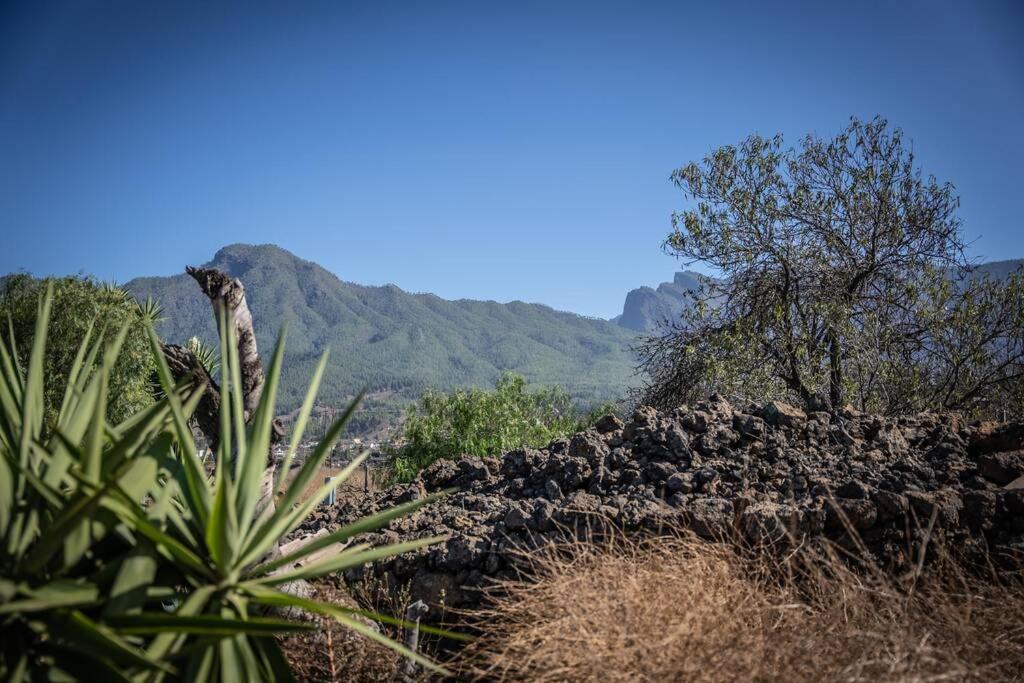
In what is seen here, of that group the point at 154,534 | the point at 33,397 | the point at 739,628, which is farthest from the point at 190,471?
the point at 739,628

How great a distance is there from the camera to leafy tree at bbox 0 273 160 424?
20062 millimetres

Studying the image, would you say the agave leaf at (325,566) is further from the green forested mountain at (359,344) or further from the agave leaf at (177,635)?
the green forested mountain at (359,344)

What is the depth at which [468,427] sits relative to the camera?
13.3 meters

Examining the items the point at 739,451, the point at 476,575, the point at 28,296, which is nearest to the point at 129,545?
the point at 476,575

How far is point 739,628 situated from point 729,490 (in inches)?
95.8

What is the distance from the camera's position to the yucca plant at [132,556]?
6.49 feet

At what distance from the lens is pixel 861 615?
3.32m

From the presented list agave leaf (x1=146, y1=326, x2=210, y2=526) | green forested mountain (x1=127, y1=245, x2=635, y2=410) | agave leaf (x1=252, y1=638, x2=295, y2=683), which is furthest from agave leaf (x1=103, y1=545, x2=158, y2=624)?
green forested mountain (x1=127, y1=245, x2=635, y2=410)

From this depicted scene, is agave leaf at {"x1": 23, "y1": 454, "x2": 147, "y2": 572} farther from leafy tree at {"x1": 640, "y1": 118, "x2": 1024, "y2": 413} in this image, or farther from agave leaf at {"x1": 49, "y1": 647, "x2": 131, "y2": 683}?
leafy tree at {"x1": 640, "y1": 118, "x2": 1024, "y2": 413}

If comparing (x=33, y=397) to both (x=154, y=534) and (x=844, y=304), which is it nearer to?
(x=154, y=534)

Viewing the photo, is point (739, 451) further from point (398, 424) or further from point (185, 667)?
point (398, 424)

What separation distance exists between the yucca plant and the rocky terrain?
2.12 metres

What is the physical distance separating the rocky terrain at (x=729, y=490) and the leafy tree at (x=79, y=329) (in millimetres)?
16718

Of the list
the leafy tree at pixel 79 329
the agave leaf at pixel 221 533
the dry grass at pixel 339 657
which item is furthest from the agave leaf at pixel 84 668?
the leafy tree at pixel 79 329
